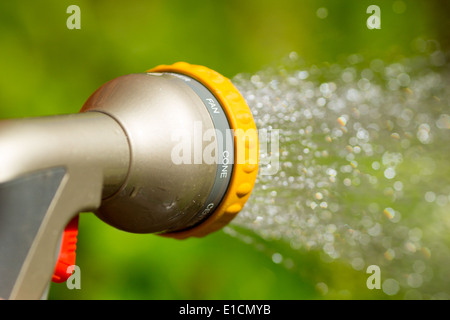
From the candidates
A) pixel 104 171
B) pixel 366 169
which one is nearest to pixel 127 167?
pixel 104 171

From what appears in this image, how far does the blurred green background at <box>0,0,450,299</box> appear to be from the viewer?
697mm

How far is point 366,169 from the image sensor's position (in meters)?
0.65

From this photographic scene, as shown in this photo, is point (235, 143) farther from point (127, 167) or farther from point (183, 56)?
point (183, 56)

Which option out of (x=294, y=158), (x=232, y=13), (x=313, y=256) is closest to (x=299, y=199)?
(x=294, y=158)

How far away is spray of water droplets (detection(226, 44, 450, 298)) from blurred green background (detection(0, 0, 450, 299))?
0.03 meters

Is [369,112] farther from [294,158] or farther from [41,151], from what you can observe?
[41,151]

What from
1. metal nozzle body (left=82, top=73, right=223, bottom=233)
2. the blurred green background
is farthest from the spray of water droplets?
metal nozzle body (left=82, top=73, right=223, bottom=233)

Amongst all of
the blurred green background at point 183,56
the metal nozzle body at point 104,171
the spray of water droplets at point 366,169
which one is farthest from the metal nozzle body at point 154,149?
the blurred green background at point 183,56

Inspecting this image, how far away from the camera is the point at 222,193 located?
45cm

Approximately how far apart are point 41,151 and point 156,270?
15.8 inches

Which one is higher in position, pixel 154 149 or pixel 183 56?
pixel 183 56

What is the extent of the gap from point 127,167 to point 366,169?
34 centimetres

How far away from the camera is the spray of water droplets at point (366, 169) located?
0.58m

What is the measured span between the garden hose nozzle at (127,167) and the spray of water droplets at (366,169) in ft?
0.37
